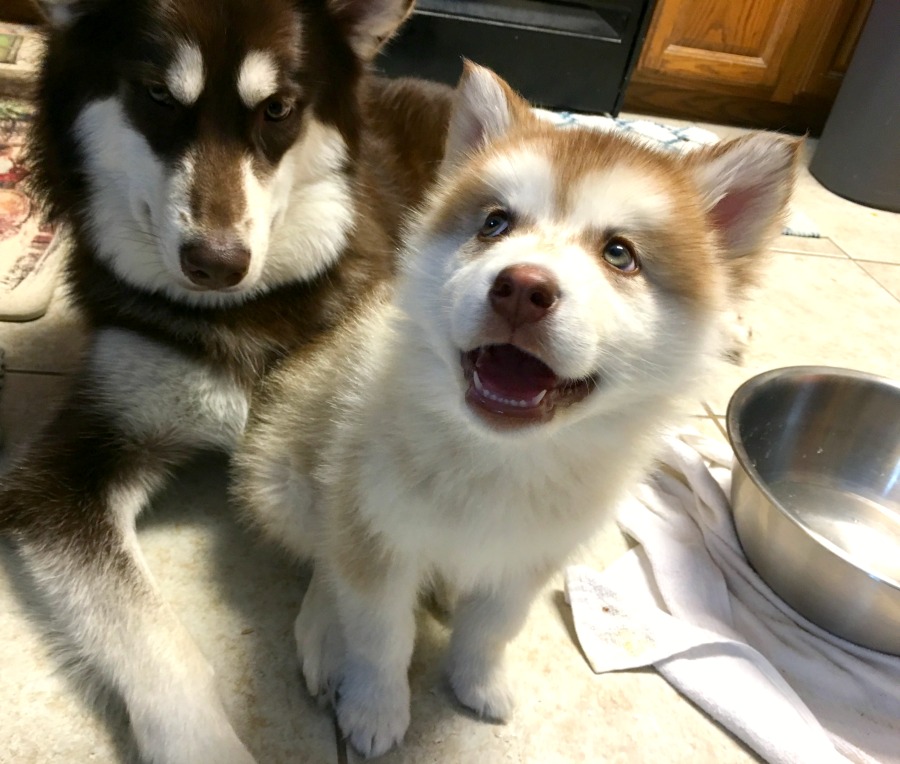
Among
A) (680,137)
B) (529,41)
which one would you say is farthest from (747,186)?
(529,41)

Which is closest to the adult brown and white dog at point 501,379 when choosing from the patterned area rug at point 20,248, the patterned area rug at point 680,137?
the patterned area rug at point 20,248

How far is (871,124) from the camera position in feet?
9.09

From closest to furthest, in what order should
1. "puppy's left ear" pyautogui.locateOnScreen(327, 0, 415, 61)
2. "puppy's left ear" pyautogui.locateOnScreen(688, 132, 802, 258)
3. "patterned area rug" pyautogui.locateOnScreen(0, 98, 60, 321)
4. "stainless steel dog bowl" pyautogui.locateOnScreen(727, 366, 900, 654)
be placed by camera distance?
"puppy's left ear" pyautogui.locateOnScreen(688, 132, 802, 258), "puppy's left ear" pyautogui.locateOnScreen(327, 0, 415, 61), "stainless steel dog bowl" pyautogui.locateOnScreen(727, 366, 900, 654), "patterned area rug" pyautogui.locateOnScreen(0, 98, 60, 321)

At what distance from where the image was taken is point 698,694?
1.10 m

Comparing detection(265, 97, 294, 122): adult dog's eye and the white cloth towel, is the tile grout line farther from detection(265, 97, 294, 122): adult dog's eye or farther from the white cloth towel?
detection(265, 97, 294, 122): adult dog's eye

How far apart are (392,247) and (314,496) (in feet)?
1.88

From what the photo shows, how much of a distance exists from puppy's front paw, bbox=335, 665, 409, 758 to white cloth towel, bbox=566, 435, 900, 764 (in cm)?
32

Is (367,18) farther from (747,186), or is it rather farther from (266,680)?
(266,680)

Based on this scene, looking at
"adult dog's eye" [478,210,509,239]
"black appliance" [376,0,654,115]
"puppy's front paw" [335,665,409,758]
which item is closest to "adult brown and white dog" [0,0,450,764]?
"puppy's front paw" [335,665,409,758]

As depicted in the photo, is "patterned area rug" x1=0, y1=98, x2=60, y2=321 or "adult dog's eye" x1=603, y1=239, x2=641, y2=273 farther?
"patterned area rug" x1=0, y1=98, x2=60, y2=321

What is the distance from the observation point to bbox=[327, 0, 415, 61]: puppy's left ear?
1.20 m

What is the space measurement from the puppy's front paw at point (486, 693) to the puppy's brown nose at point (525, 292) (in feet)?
1.87

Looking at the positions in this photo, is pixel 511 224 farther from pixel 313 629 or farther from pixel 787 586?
pixel 787 586

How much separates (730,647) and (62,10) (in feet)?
4.41
